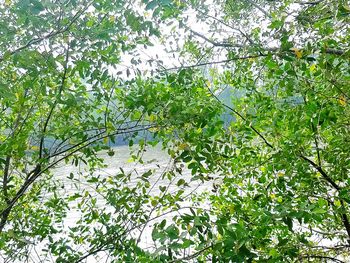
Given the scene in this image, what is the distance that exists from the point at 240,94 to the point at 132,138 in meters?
2.77

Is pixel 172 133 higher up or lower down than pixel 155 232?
higher up

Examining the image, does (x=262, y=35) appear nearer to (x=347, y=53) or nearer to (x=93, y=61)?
(x=347, y=53)

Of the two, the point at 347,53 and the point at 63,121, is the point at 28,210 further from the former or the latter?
the point at 347,53

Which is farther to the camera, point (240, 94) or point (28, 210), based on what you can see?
point (240, 94)

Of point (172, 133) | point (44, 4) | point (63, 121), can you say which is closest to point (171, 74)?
point (172, 133)

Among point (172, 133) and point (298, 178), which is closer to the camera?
point (172, 133)

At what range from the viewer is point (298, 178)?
3.29 metres

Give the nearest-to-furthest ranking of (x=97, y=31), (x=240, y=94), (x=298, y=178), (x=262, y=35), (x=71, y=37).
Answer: (x=97, y=31), (x=71, y=37), (x=298, y=178), (x=262, y=35), (x=240, y=94)

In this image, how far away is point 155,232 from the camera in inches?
75.7

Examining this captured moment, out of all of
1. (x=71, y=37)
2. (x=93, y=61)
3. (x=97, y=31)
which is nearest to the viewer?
(x=97, y=31)

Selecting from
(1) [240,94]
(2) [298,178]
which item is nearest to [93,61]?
(2) [298,178]

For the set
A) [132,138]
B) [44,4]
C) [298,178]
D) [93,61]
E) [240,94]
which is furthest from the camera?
[240,94]

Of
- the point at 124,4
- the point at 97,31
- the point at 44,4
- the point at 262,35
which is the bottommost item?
the point at 44,4

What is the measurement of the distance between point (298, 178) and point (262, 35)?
1.51m
